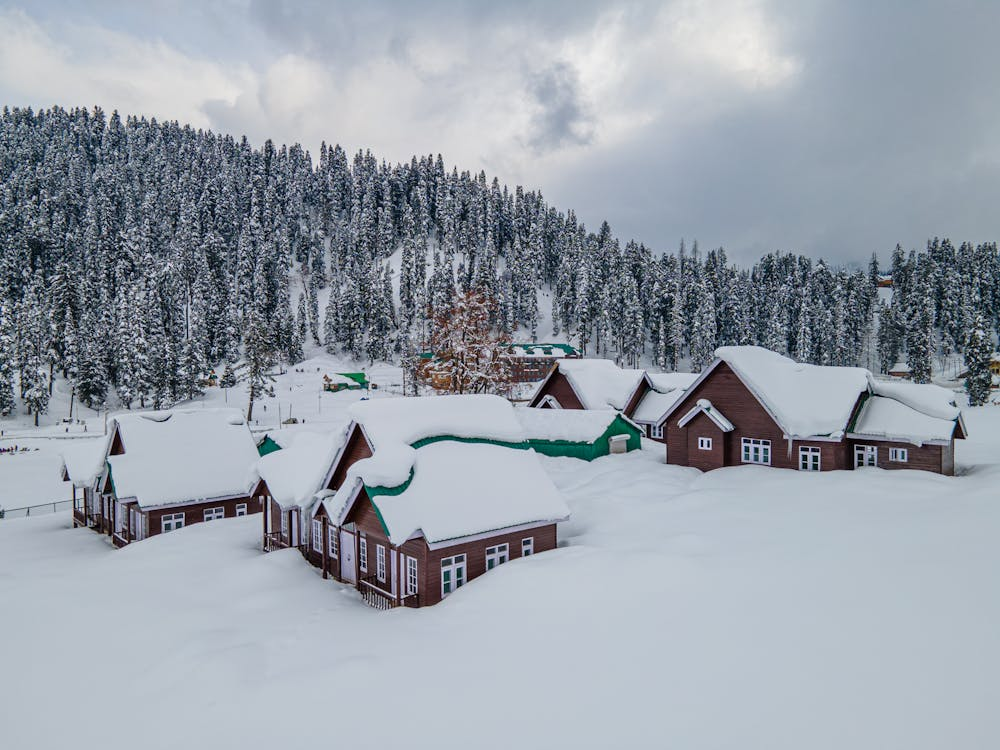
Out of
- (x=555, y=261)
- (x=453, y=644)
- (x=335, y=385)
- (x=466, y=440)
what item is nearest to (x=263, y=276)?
(x=335, y=385)

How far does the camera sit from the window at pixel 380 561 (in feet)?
63.0

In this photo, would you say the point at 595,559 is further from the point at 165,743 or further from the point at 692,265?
the point at 692,265

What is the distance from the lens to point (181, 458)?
3120cm

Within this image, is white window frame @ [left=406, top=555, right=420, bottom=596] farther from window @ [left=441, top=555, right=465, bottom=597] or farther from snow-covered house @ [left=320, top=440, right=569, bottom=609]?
window @ [left=441, top=555, right=465, bottom=597]

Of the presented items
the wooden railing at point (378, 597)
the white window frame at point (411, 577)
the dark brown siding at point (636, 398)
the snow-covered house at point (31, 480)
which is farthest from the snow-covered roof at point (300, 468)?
the dark brown siding at point (636, 398)

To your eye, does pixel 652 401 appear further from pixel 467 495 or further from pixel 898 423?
pixel 467 495

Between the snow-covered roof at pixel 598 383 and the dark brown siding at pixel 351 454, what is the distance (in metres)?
24.4

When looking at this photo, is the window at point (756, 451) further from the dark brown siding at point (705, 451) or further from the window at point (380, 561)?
the window at point (380, 561)

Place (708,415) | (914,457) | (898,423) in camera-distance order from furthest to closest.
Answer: (708,415), (898,423), (914,457)

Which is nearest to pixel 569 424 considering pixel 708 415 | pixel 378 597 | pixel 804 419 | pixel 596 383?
pixel 596 383

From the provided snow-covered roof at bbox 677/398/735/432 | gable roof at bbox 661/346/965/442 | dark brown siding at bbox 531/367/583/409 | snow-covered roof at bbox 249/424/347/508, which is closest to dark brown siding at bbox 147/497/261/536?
snow-covered roof at bbox 249/424/347/508

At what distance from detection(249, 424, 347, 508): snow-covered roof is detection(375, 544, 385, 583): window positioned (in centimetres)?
425

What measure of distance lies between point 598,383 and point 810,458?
59.3ft

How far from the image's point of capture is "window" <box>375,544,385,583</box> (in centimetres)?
1920
